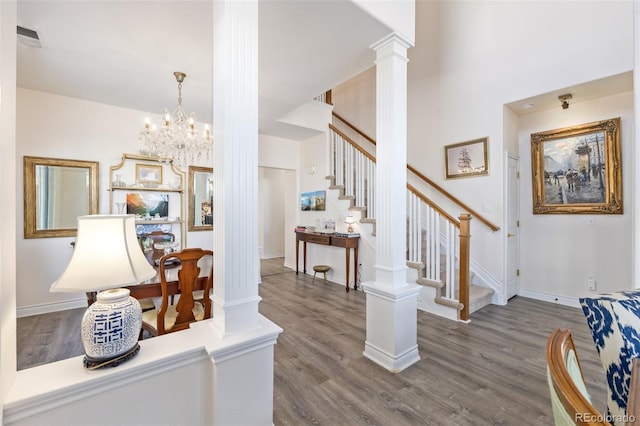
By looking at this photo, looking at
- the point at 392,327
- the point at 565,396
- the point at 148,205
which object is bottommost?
the point at 392,327

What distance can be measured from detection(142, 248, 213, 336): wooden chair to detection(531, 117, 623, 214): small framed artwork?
174 inches

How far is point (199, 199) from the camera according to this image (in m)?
4.69

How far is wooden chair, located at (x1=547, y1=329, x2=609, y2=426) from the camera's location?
503 mm

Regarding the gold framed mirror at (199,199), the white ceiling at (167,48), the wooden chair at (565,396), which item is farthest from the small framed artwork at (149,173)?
the wooden chair at (565,396)

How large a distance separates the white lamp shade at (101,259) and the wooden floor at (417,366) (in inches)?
51.5

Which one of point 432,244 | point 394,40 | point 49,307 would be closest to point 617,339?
point 394,40

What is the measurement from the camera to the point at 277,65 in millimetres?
2895

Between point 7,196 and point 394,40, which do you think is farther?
point 394,40

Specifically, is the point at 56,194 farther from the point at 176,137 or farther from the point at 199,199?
the point at 176,137

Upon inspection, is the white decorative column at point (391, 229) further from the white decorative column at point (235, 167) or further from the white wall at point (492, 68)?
the white wall at point (492, 68)

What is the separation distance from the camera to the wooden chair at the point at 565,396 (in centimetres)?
50

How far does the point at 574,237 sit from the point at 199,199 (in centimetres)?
554

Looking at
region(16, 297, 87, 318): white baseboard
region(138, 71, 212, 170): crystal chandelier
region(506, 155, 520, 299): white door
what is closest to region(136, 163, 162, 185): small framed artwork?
region(138, 71, 212, 170): crystal chandelier

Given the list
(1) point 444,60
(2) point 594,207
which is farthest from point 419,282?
(1) point 444,60
